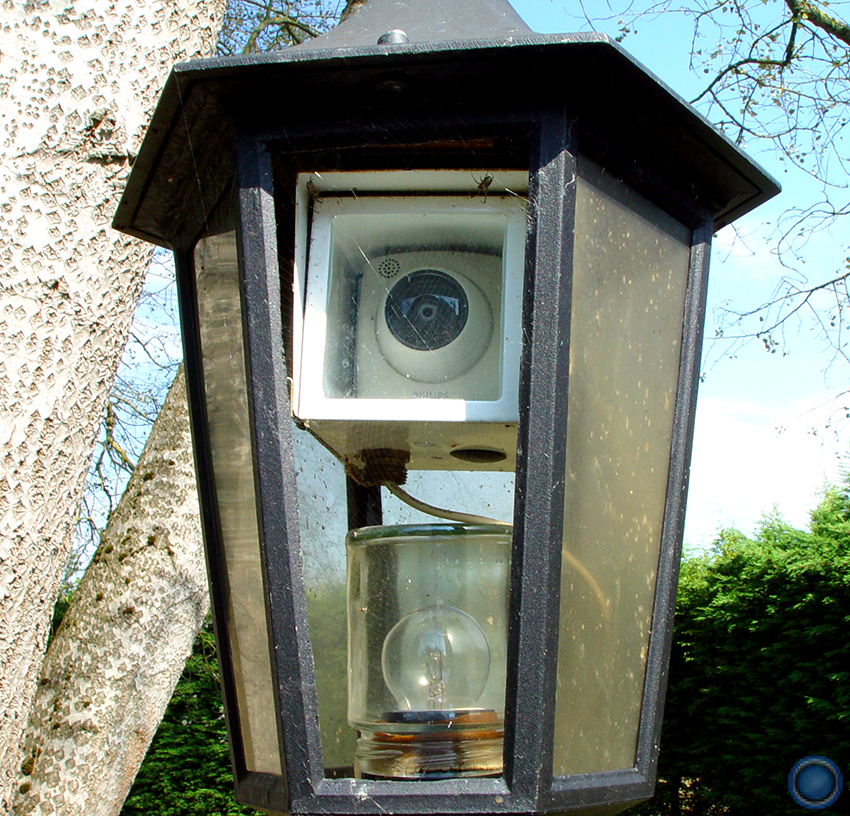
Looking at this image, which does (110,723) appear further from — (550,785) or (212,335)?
(550,785)

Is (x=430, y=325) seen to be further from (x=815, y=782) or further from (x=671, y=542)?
(x=815, y=782)

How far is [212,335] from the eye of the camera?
1.20m

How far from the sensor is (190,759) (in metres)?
6.44

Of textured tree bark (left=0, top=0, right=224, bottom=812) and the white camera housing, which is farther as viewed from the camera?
textured tree bark (left=0, top=0, right=224, bottom=812)

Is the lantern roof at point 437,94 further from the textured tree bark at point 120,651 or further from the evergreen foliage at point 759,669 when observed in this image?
the evergreen foliage at point 759,669

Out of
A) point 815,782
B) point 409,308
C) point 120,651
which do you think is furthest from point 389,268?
point 815,782

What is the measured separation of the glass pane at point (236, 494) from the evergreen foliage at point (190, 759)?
547cm

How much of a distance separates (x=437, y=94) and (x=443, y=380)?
370 millimetres

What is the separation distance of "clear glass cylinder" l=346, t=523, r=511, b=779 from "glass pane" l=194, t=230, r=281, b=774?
14 centimetres

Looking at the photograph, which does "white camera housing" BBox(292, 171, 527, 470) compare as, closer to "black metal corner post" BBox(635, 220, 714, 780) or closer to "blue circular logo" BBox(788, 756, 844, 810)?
"black metal corner post" BBox(635, 220, 714, 780)

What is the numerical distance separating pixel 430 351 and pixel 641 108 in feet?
1.35

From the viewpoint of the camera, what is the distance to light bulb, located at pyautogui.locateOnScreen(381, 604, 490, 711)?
1162 mm

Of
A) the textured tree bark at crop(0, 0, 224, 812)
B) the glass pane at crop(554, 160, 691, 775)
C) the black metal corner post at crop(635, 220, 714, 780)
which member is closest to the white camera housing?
the glass pane at crop(554, 160, 691, 775)

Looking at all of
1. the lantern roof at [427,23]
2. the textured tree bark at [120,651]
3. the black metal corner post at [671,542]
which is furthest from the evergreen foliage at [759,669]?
the lantern roof at [427,23]
